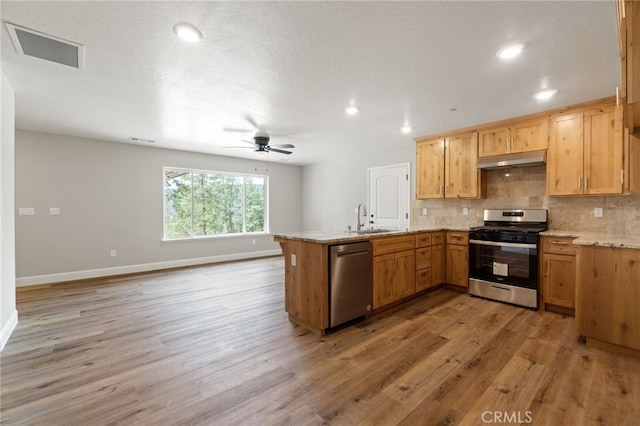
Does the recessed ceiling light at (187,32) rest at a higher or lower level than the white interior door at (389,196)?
higher

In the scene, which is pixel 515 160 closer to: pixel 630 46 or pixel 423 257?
pixel 423 257

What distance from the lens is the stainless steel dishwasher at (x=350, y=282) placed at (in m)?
2.86

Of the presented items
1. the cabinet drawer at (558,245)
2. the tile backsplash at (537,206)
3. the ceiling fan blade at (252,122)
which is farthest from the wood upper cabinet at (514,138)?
the ceiling fan blade at (252,122)

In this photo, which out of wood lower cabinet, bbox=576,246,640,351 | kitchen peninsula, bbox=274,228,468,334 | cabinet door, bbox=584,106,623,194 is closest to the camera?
wood lower cabinet, bbox=576,246,640,351

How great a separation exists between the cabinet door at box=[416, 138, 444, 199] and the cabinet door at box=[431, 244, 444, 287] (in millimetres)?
911

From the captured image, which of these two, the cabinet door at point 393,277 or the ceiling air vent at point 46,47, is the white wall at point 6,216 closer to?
the ceiling air vent at point 46,47

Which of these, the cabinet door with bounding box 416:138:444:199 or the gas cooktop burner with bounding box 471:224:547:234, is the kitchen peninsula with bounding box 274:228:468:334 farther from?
the cabinet door with bounding box 416:138:444:199

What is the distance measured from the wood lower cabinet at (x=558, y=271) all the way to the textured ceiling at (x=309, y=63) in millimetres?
1684

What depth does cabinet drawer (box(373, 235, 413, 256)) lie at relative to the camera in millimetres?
3297

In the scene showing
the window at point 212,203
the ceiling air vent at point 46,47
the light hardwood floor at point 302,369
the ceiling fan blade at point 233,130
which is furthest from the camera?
the window at point 212,203

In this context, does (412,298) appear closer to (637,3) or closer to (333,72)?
(333,72)

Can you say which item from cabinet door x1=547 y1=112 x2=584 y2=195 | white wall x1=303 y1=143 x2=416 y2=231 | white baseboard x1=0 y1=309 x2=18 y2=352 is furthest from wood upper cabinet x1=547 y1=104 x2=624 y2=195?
white baseboard x1=0 y1=309 x2=18 y2=352

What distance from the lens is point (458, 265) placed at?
4254 millimetres

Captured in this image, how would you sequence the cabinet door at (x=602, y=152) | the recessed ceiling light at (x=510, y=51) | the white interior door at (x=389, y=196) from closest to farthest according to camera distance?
the recessed ceiling light at (x=510, y=51), the cabinet door at (x=602, y=152), the white interior door at (x=389, y=196)
